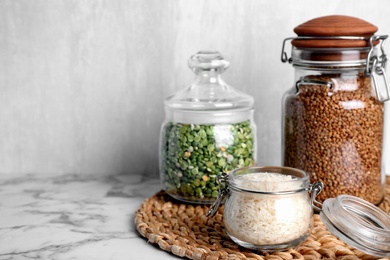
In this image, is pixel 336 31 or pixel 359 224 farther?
pixel 336 31

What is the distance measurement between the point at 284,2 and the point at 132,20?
359 millimetres

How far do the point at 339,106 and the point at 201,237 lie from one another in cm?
34

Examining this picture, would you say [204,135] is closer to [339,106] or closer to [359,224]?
[339,106]

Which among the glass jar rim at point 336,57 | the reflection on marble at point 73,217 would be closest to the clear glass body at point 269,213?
the reflection on marble at point 73,217

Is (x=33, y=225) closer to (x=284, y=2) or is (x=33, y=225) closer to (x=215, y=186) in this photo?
(x=215, y=186)

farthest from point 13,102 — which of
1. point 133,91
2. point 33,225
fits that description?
point 33,225

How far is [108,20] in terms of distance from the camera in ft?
4.39

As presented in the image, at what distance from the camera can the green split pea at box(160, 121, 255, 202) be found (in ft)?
3.59

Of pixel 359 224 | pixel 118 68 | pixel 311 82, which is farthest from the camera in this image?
pixel 118 68

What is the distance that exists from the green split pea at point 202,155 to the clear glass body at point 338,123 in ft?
0.39

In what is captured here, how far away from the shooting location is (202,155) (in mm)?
1096

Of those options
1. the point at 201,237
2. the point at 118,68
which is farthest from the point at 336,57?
the point at 118,68

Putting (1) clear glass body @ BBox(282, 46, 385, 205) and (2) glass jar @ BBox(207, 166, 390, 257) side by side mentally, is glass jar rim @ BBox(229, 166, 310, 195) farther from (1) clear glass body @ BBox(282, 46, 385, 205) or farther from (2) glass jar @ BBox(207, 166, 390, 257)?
(1) clear glass body @ BBox(282, 46, 385, 205)

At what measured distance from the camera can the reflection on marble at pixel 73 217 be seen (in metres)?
0.90
